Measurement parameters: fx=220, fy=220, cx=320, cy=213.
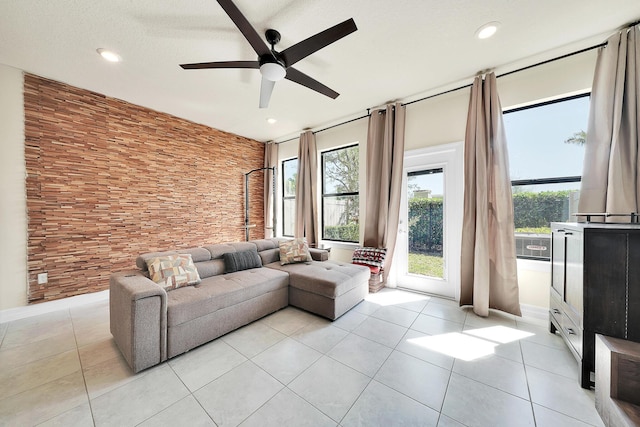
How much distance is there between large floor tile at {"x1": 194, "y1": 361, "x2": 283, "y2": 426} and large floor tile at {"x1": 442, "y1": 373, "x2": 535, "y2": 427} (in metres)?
1.14

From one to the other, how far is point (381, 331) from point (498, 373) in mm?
936

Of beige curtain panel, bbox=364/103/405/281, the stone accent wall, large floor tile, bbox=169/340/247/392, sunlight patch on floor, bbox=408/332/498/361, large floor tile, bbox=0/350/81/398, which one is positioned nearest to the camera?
large floor tile, bbox=0/350/81/398

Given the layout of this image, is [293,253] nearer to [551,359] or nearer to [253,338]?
[253,338]

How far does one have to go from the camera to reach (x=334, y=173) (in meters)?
4.48

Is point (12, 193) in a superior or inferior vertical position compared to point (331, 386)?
superior

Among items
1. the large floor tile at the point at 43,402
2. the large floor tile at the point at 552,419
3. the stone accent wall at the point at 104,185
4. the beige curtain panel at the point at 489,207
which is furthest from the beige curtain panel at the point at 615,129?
the stone accent wall at the point at 104,185

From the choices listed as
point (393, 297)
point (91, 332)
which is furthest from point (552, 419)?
point (91, 332)

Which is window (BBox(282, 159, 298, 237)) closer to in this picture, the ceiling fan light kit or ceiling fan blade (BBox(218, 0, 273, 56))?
the ceiling fan light kit

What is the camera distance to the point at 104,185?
3.13 m

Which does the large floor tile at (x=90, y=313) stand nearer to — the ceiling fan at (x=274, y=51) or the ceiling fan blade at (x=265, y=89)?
the ceiling fan at (x=274, y=51)

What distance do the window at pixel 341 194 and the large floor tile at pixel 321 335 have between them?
6.62 ft

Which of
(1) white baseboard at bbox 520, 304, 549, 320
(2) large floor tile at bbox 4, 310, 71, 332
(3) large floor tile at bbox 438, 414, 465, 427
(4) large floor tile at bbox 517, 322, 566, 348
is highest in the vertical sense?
(1) white baseboard at bbox 520, 304, 549, 320

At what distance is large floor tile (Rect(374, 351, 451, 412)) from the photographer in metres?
1.47

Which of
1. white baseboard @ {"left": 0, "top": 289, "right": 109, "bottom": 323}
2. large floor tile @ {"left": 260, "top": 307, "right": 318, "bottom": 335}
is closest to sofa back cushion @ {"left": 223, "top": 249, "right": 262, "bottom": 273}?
large floor tile @ {"left": 260, "top": 307, "right": 318, "bottom": 335}
